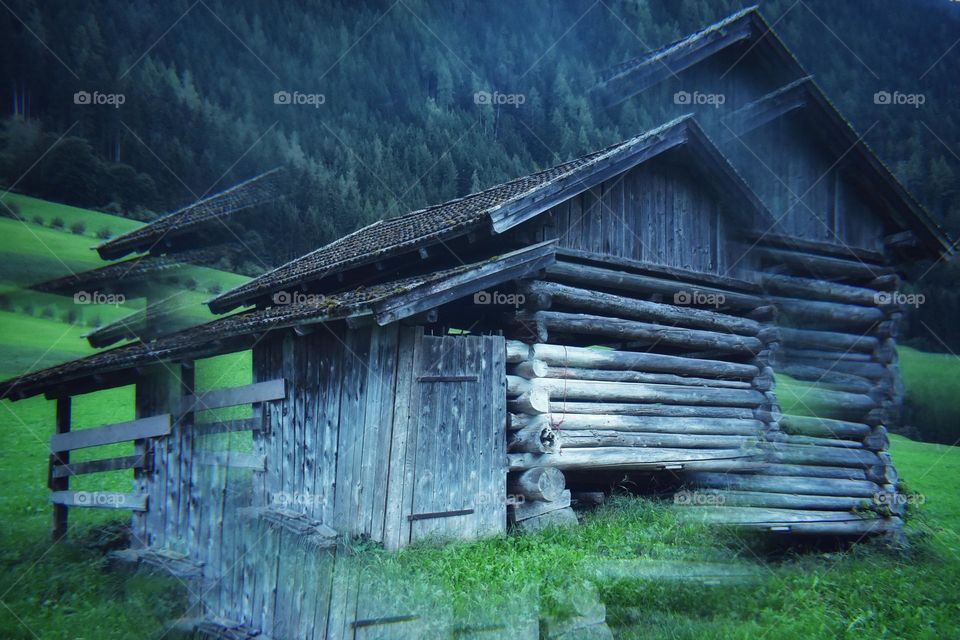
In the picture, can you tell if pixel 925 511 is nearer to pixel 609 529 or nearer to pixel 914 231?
pixel 914 231

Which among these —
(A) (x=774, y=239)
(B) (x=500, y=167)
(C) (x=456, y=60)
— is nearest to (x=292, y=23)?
(C) (x=456, y=60)

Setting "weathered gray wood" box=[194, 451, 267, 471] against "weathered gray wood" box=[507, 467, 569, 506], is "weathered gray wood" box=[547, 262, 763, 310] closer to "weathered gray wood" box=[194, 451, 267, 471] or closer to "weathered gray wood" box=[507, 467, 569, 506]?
"weathered gray wood" box=[507, 467, 569, 506]

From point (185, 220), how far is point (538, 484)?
1392 centimetres

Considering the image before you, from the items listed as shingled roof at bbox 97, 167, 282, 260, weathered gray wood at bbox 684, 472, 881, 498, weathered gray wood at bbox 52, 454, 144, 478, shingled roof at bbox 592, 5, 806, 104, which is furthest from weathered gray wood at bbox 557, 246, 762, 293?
shingled roof at bbox 97, 167, 282, 260

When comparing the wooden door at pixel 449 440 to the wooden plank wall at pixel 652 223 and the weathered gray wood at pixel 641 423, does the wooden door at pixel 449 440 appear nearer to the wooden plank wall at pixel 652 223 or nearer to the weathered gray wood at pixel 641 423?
the weathered gray wood at pixel 641 423

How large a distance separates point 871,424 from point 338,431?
944 centimetres

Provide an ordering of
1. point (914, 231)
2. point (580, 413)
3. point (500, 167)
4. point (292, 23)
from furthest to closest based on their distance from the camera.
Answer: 1. point (292, 23)
2. point (500, 167)
3. point (914, 231)
4. point (580, 413)

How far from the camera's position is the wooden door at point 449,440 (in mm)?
7984

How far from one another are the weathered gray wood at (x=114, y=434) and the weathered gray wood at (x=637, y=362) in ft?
22.8

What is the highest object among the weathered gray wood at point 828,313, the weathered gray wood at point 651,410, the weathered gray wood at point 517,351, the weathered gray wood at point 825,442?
the weathered gray wood at point 828,313

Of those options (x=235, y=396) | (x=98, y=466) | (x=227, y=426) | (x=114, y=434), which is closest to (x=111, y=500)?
(x=98, y=466)

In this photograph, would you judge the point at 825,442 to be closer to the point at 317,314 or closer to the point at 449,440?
the point at 449,440

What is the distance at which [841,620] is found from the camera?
6.65 m

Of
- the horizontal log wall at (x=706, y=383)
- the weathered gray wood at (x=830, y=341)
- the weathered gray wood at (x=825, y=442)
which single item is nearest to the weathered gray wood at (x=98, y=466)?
the horizontal log wall at (x=706, y=383)
